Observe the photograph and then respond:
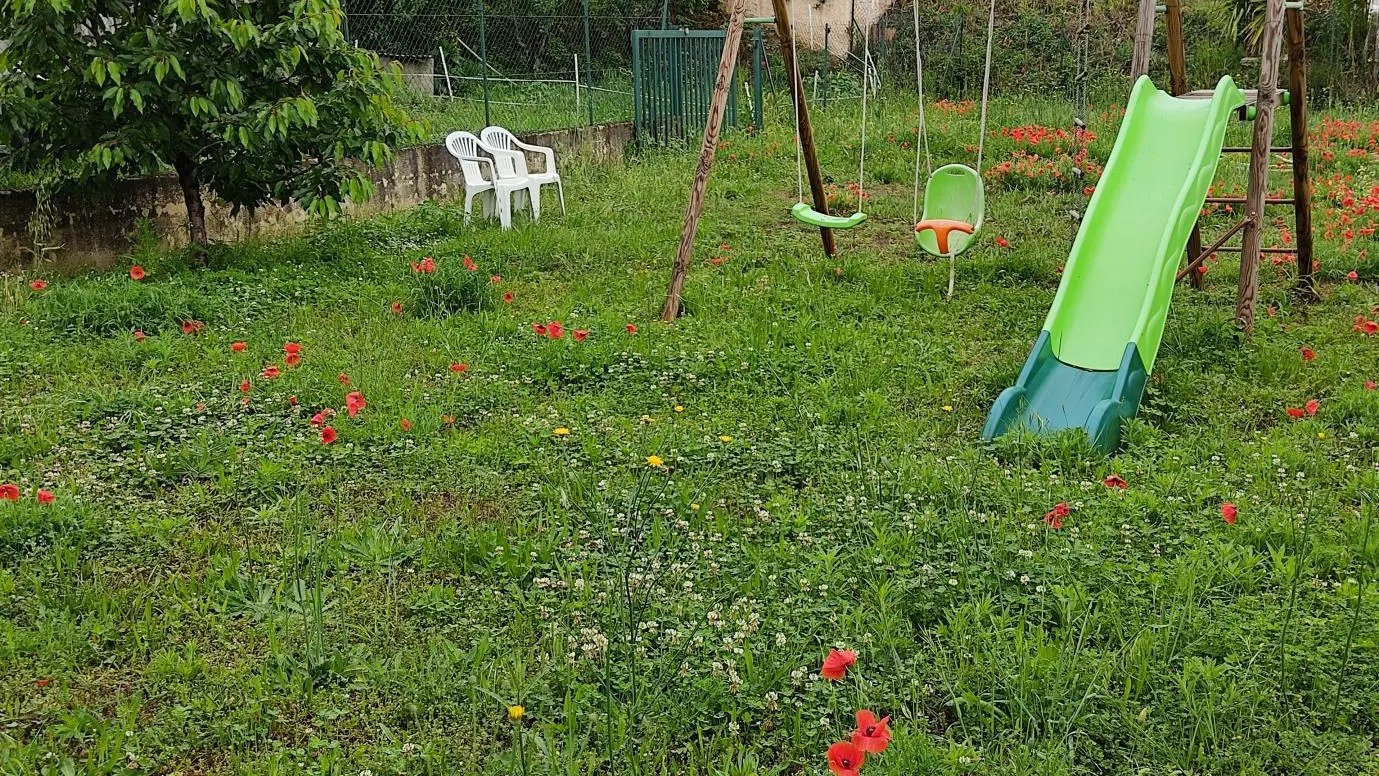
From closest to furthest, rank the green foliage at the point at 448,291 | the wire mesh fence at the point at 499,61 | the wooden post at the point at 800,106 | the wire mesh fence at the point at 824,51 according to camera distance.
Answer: the green foliage at the point at 448,291 < the wooden post at the point at 800,106 < the wire mesh fence at the point at 499,61 < the wire mesh fence at the point at 824,51

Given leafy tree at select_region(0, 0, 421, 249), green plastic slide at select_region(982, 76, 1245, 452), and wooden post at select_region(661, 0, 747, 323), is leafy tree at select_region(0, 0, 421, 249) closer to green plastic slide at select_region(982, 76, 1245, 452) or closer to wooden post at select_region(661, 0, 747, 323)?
wooden post at select_region(661, 0, 747, 323)

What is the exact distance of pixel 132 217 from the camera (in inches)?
275

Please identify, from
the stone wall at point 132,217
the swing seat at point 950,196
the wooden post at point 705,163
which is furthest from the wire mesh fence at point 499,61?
the swing seat at point 950,196

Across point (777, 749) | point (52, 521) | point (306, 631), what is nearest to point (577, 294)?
point (52, 521)

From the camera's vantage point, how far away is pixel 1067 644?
2.62 meters

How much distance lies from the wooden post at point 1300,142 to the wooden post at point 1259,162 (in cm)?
21

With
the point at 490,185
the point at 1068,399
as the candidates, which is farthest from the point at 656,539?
the point at 490,185

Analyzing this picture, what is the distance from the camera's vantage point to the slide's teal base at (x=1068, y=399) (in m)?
4.07

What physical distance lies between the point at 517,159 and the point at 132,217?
9.88 ft

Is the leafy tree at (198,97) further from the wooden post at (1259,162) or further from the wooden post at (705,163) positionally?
the wooden post at (1259,162)

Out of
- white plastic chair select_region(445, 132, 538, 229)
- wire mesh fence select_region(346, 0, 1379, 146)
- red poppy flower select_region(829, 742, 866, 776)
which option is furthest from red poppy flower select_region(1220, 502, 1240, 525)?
wire mesh fence select_region(346, 0, 1379, 146)

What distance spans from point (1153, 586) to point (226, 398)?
137 inches

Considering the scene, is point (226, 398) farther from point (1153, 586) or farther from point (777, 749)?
point (1153, 586)

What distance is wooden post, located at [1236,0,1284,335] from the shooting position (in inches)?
204
